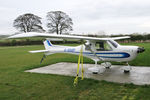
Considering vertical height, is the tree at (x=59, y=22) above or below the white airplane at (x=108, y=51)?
above

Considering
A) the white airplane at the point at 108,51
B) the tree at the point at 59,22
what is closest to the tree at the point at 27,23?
the tree at the point at 59,22

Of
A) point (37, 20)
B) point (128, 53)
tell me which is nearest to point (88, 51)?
point (128, 53)

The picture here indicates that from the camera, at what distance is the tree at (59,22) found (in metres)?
57.3

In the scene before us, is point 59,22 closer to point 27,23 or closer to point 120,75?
point 27,23

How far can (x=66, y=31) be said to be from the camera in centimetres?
5753

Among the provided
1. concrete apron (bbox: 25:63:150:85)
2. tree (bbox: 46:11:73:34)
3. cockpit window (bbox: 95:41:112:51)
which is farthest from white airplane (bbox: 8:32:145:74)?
tree (bbox: 46:11:73:34)

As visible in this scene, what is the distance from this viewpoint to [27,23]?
5825 cm

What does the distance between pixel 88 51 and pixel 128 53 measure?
2443 mm

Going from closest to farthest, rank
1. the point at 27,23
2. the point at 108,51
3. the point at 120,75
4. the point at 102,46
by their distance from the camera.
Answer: the point at 120,75
the point at 108,51
the point at 102,46
the point at 27,23

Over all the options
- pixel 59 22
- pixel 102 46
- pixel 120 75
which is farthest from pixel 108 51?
pixel 59 22

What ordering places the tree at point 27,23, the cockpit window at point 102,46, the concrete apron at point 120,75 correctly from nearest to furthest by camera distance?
the concrete apron at point 120,75
the cockpit window at point 102,46
the tree at point 27,23

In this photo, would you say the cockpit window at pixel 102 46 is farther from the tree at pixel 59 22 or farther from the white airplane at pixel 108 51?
the tree at pixel 59 22

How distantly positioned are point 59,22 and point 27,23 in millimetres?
13359

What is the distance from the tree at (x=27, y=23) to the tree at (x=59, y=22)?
511 cm
